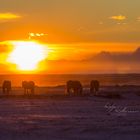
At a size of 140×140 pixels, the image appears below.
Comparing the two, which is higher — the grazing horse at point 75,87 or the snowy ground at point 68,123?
the grazing horse at point 75,87

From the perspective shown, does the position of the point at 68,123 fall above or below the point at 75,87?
below

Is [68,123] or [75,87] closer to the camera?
[68,123]

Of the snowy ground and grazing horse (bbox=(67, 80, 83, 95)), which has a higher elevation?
grazing horse (bbox=(67, 80, 83, 95))

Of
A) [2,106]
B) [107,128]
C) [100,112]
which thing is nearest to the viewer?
[107,128]

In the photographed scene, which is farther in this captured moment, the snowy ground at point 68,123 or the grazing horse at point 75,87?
the grazing horse at point 75,87

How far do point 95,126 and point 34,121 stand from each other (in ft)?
9.45

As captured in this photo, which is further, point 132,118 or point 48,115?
point 48,115

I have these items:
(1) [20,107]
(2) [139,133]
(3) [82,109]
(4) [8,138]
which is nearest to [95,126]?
(2) [139,133]

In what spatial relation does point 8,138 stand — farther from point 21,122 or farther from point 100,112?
point 100,112

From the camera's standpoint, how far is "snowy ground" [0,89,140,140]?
63.8 ft

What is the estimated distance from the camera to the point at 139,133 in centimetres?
1980

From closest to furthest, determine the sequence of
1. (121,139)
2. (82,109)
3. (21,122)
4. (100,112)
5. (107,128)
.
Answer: (121,139)
(107,128)
(21,122)
(100,112)
(82,109)

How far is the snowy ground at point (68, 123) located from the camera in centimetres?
1945

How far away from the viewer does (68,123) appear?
22.7 metres
